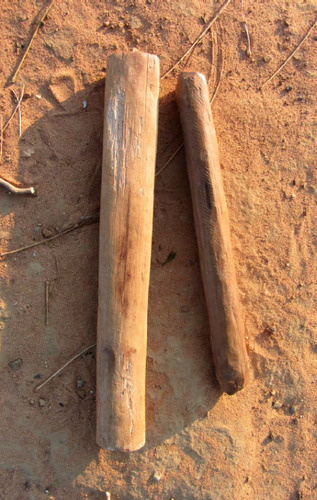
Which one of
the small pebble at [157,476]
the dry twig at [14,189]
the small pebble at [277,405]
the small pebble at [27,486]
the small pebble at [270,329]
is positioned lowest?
the small pebble at [27,486]

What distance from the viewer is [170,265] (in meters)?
2.90

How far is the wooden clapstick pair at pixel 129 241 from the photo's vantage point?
237cm

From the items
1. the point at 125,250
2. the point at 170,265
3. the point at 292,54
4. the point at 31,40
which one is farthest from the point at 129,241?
the point at 292,54

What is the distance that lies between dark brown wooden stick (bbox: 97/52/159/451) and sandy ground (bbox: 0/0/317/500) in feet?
1.38

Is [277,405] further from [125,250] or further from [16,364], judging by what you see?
[16,364]

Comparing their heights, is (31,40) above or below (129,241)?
above

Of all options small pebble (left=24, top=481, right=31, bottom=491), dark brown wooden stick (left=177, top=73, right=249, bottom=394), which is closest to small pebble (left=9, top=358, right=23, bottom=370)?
small pebble (left=24, top=481, right=31, bottom=491)

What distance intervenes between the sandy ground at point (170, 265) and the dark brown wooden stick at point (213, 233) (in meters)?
0.29

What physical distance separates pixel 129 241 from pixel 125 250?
67 mm

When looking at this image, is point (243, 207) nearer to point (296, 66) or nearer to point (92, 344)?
point (296, 66)

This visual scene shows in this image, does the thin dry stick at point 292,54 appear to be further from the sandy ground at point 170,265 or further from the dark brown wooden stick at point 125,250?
the dark brown wooden stick at point 125,250

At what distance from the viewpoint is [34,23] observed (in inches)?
111

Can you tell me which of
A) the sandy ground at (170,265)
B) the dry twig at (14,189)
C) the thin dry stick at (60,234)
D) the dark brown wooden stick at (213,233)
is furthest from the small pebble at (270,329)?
the dry twig at (14,189)

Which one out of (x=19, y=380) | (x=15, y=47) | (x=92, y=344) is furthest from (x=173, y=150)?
(x=19, y=380)
